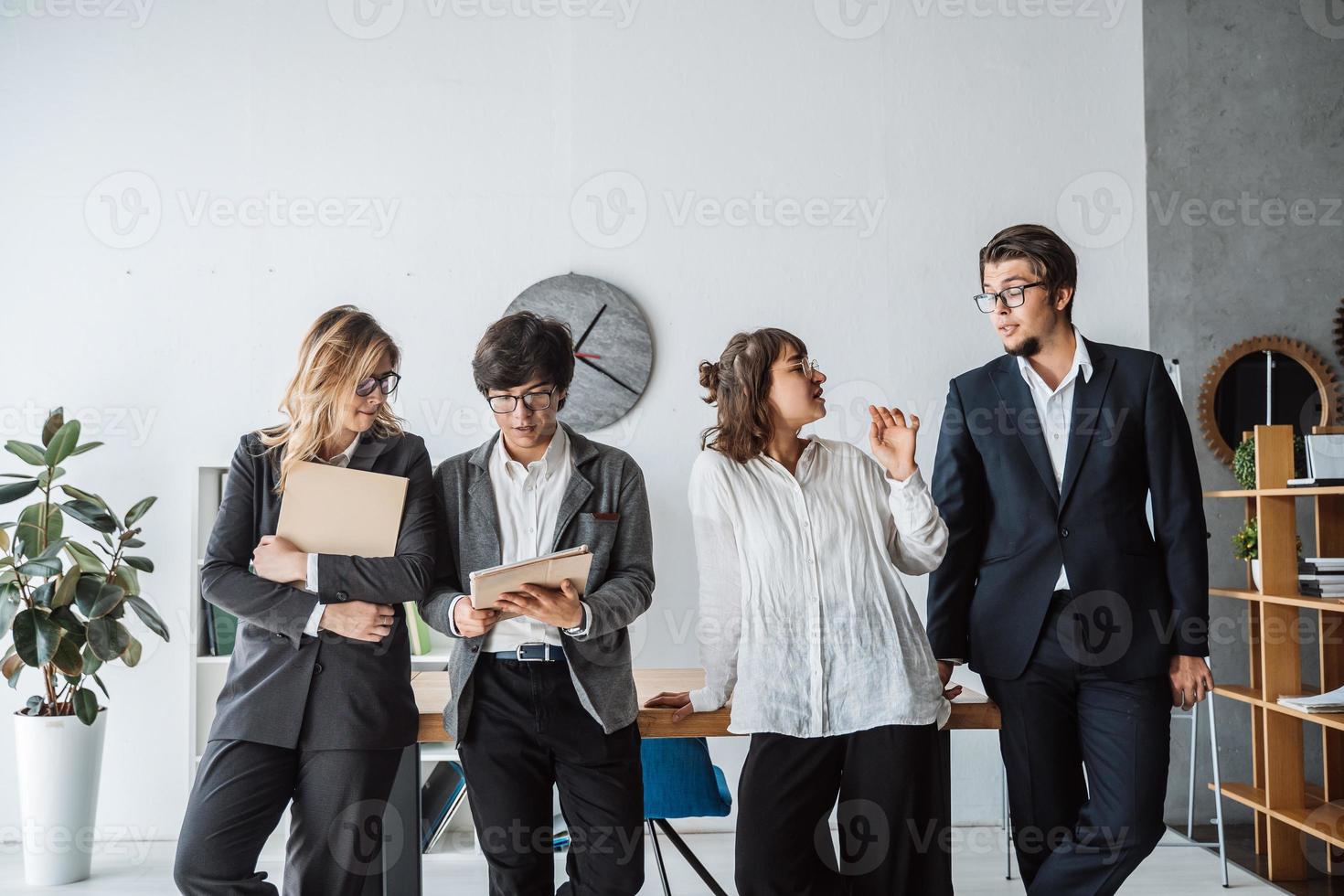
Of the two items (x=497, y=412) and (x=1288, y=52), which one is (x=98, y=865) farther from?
(x=1288, y=52)

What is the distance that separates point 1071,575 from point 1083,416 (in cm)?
35

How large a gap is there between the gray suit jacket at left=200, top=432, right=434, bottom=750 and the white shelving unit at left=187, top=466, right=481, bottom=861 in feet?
5.78

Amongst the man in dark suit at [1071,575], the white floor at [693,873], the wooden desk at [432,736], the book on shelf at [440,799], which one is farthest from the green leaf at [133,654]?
the man in dark suit at [1071,575]

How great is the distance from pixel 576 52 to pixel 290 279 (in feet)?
4.98

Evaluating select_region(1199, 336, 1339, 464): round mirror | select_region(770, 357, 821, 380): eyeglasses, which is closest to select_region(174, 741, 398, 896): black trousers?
select_region(770, 357, 821, 380): eyeglasses

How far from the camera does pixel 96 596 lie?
132 inches

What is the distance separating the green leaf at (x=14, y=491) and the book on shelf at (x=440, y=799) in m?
1.78

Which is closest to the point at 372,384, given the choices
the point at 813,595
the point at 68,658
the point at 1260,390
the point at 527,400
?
the point at 527,400

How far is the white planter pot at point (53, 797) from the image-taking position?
338cm

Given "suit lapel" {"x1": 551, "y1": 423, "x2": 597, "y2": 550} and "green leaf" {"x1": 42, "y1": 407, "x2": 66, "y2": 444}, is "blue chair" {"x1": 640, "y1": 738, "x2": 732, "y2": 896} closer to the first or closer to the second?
"suit lapel" {"x1": 551, "y1": 423, "x2": 597, "y2": 550}

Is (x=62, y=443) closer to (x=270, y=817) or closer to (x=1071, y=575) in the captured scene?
(x=270, y=817)

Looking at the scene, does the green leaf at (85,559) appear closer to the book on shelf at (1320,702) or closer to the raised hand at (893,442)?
the raised hand at (893,442)

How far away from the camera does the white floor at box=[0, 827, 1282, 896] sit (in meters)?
3.26

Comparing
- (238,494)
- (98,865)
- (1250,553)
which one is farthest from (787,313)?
(98,865)
